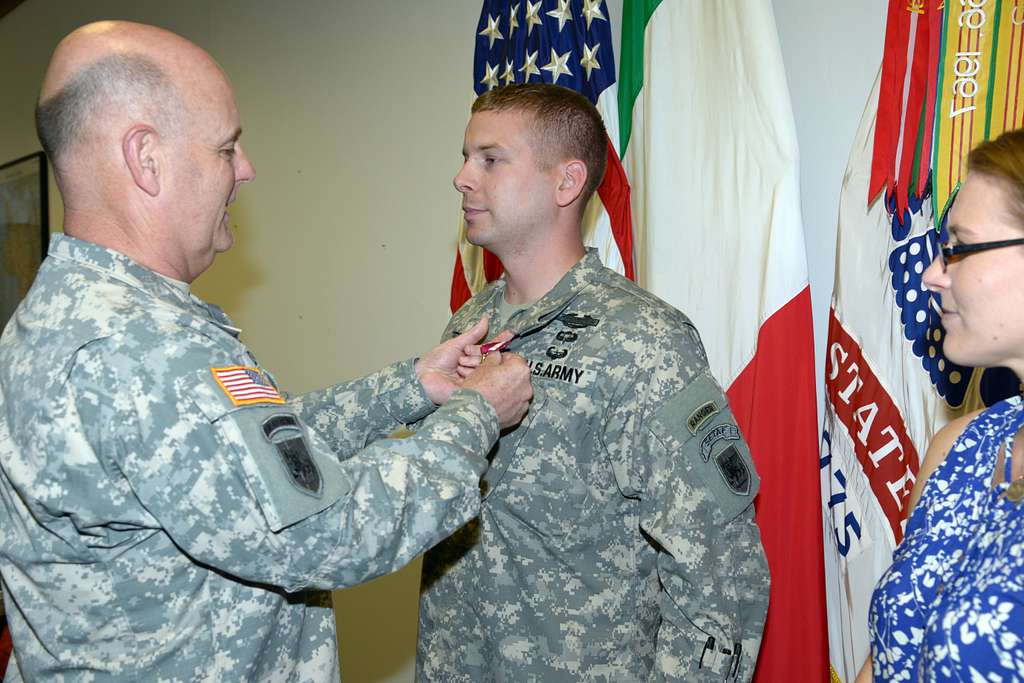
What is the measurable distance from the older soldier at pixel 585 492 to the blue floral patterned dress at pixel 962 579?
33 centimetres

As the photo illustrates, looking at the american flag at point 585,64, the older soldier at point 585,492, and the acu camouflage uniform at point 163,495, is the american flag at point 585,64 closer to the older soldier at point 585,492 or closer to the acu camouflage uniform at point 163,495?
the older soldier at point 585,492

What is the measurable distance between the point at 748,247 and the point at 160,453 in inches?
52.5

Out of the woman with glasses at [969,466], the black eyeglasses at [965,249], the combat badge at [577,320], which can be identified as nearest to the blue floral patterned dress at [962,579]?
the woman with glasses at [969,466]

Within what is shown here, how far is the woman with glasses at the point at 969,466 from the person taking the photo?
1.06 m

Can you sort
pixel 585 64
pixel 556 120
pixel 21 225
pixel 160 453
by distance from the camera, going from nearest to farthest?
pixel 160 453 < pixel 556 120 < pixel 585 64 < pixel 21 225

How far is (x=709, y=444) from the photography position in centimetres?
152

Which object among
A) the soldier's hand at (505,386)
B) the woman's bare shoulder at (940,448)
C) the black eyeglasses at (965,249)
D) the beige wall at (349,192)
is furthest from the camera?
the beige wall at (349,192)

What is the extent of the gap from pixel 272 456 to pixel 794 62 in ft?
5.12

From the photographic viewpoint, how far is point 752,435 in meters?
1.92

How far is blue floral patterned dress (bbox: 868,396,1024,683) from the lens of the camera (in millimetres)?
972

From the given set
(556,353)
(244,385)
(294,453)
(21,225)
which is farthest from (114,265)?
(21,225)

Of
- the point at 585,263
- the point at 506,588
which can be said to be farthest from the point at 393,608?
the point at 585,263

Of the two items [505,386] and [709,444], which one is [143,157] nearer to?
[505,386]

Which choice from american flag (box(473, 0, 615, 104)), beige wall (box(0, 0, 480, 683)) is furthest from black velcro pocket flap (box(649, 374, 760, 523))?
beige wall (box(0, 0, 480, 683))
